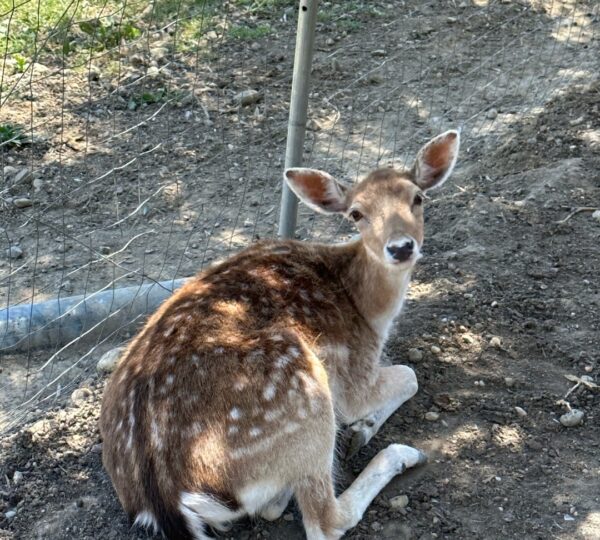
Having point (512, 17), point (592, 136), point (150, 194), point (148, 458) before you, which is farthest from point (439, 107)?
point (148, 458)

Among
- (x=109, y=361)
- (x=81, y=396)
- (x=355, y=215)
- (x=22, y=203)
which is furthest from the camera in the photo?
(x=22, y=203)

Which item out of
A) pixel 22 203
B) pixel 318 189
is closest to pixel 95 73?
pixel 22 203

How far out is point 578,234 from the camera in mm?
5594

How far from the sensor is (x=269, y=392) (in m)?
3.52

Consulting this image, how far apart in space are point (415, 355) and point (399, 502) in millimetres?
1143

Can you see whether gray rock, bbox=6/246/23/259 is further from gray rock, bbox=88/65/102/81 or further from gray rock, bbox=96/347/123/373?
gray rock, bbox=88/65/102/81

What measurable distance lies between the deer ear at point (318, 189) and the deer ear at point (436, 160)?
41 cm

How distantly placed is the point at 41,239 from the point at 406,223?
10.6 feet

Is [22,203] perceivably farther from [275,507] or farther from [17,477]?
[275,507]

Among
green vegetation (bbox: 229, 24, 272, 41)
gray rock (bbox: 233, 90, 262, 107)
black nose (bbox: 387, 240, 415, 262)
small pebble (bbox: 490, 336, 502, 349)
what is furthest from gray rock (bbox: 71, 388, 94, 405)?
green vegetation (bbox: 229, 24, 272, 41)

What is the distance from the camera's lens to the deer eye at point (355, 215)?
436cm

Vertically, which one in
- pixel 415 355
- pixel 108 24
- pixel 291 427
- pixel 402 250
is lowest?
pixel 415 355

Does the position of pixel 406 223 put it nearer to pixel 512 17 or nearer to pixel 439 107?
pixel 439 107

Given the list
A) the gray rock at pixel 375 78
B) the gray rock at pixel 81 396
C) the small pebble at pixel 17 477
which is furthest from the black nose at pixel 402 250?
the gray rock at pixel 375 78
